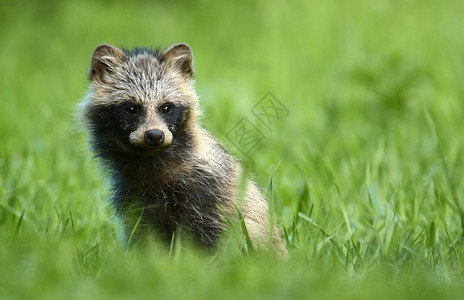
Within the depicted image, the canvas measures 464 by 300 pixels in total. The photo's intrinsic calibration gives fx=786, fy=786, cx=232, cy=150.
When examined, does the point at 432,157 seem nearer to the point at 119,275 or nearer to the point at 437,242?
the point at 437,242

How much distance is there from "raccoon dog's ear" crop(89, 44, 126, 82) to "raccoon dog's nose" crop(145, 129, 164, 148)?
83cm

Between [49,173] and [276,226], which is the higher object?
[276,226]

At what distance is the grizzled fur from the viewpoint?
5.18 meters

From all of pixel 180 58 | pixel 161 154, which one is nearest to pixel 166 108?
pixel 161 154

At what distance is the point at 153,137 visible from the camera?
503cm

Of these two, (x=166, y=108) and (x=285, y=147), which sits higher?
(x=166, y=108)

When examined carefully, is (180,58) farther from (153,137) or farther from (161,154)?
(153,137)

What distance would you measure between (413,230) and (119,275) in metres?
2.34

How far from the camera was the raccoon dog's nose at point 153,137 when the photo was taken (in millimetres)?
5023

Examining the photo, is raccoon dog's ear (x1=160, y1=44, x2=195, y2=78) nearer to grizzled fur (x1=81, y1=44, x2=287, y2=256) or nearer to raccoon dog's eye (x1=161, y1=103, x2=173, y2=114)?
grizzled fur (x1=81, y1=44, x2=287, y2=256)

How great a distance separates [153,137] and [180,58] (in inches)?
36.9

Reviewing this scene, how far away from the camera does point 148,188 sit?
532 centimetres

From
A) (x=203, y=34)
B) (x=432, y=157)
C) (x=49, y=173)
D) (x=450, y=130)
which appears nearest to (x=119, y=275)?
(x=49, y=173)

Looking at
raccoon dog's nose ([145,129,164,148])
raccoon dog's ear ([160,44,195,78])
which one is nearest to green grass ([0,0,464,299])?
raccoon dog's nose ([145,129,164,148])
